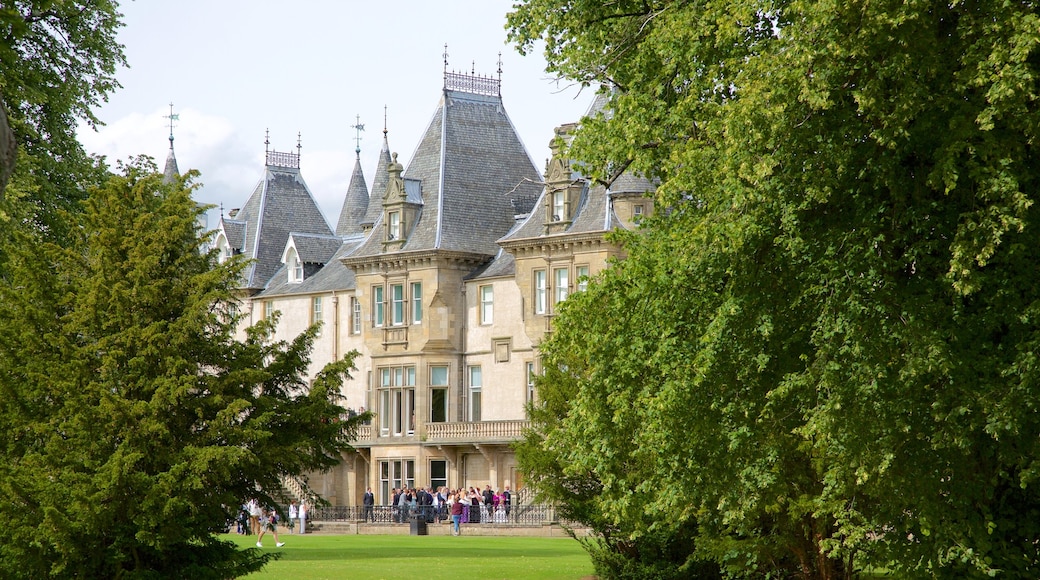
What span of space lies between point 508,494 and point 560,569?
26458 mm

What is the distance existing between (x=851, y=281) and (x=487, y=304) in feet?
159

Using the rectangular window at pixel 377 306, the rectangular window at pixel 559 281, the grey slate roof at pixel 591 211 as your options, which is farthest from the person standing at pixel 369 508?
the grey slate roof at pixel 591 211

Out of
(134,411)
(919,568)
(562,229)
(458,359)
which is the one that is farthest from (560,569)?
(458,359)

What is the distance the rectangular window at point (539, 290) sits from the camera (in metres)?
60.6

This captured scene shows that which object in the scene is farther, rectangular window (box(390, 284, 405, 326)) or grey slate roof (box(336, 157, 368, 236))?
grey slate roof (box(336, 157, 368, 236))

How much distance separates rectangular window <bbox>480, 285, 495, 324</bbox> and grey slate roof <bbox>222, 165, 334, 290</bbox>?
16.9 m

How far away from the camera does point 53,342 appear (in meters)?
21.0

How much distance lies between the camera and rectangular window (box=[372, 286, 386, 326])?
6675cm

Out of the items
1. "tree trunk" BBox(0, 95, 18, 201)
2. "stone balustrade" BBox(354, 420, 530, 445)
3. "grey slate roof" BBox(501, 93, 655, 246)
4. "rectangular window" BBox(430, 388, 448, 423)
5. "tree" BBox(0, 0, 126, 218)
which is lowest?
"tree trunk" BBox(0, 95, 18, 201)

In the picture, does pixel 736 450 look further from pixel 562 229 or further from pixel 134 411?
pixel 562 229

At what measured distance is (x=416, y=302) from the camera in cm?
6525

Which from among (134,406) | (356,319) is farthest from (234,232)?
(134,406)

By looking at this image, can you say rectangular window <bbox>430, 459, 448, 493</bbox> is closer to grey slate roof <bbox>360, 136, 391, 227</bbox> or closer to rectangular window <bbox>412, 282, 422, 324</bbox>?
rectangular window <bbox>412, 282, 422, 324</bbox>

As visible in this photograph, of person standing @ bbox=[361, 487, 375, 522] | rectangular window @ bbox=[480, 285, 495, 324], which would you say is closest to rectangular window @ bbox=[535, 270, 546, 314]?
rectangular window @ bbox=[480, 285, 495, 324]
